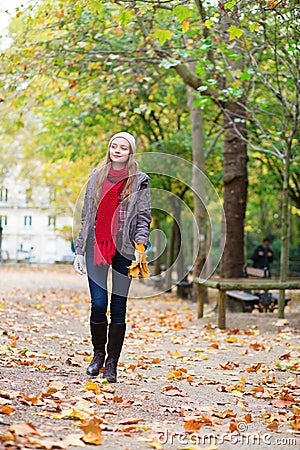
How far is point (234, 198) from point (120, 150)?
27.8ft

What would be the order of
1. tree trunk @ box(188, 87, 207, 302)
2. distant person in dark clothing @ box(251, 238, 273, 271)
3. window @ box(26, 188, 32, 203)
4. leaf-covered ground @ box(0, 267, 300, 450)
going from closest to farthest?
leaf-covered ground @ box(0, 267, 300, 450) < tree trunk @ box(188, 87, 207, 302) < distant person in dark clothing @ box(251, 238, 273, 271) < window @ box(26, 188, 32, 203)

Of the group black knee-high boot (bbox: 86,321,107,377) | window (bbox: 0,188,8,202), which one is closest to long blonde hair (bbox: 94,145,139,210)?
black knee-high boot (bbox: 86,321,107,377)

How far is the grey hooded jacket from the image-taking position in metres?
5.62

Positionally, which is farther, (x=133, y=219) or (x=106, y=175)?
(x=106, y=175)

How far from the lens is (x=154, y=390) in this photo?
226 inches

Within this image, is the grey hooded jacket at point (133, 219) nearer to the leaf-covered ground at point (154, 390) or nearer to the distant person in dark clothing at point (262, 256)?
the leaf-covered ground at point (154, 390)

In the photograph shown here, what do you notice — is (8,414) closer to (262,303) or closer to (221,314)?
(221,314)

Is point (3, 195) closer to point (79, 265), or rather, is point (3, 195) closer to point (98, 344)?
point (98, 344)

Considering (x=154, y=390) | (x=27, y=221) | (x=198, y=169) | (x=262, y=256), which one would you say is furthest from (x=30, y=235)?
(x=154, y=390)

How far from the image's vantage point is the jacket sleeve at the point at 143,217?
5578mm

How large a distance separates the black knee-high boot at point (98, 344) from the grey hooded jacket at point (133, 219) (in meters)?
0.67

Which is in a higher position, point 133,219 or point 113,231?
point 133,219

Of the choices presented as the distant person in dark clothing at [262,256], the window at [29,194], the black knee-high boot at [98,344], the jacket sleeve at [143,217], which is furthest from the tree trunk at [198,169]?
the window at [29,194]

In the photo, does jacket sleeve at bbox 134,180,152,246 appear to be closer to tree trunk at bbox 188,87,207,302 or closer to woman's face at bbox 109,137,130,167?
woman's face at bbox 109,137,130,167
